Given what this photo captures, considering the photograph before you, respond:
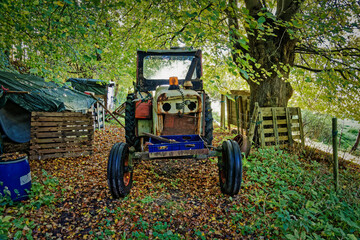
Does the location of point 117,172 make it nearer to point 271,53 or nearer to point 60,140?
point 60,140

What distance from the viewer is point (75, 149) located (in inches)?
210

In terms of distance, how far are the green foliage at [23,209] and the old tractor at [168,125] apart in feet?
3.51

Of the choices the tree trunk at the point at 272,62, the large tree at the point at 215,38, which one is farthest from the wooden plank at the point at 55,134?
the tree trunk at the point at 272,62

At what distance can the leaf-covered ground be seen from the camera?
2434 millimetres

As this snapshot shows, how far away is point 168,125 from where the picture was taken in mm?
3668

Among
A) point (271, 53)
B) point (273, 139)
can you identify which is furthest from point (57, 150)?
point (271, 53)

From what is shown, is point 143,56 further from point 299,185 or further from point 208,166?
point 299,185

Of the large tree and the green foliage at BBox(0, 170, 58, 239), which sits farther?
the large tree

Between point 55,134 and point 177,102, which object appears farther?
point 55,134

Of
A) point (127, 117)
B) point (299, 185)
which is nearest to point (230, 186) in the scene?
→ point (299, 185)

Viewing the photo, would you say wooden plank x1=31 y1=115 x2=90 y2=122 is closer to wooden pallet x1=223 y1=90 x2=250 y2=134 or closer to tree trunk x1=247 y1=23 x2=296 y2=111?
tree trunk x1=247 y1=23 x2=296 y2=111

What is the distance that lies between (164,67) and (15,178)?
359cm

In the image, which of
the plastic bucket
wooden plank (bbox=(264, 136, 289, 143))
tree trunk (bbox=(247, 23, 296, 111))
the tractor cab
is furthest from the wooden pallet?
the plastic bucket

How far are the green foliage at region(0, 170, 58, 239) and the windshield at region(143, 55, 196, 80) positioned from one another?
3099 millimetres
